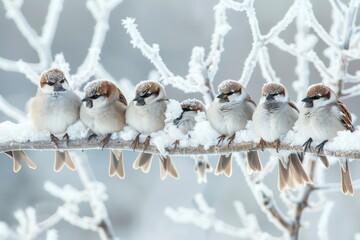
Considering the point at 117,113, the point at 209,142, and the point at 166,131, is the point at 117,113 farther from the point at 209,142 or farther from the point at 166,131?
the point at 209,142

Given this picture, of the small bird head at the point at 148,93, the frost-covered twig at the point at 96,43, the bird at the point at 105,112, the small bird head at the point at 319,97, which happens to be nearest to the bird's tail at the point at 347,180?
the small bird head at the point at 319,97

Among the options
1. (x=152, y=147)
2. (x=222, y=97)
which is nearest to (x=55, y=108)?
(x=152, y=147)

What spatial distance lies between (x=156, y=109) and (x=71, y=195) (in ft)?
6.10

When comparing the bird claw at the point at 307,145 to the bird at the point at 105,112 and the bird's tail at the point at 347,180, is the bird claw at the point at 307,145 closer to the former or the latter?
the bird's tail at the point at 347,180

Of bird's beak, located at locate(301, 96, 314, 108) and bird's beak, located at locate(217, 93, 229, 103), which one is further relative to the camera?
bird's beak, located at locate(217, 93, 229, 103)

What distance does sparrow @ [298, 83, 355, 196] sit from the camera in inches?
156

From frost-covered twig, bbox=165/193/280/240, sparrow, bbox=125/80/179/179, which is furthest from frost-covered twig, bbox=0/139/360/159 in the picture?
frost-covered twig, bbox=165/193/280/240

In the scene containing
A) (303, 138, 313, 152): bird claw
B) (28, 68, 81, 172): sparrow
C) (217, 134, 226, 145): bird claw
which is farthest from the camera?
(28, 68, 81, 172): sparrow

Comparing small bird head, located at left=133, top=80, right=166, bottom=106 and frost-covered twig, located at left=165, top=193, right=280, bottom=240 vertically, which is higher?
small bird head, located at left=133, top=80, right=166, bottom=106

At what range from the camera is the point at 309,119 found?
4078 millimetres

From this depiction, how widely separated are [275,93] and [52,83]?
1.42 m

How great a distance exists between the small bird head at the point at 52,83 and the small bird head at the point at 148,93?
19.4 inches

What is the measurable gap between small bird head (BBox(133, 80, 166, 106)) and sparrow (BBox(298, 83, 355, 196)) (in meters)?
0.90

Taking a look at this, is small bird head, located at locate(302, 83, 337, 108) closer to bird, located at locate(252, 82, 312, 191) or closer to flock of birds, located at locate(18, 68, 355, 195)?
flock of birds, located at locate(18, 68, 355, 195)
